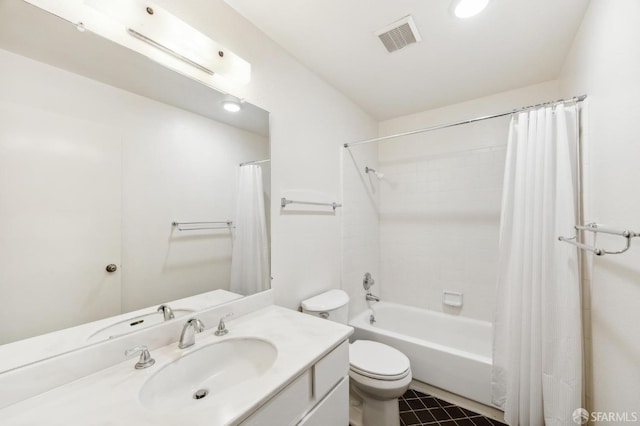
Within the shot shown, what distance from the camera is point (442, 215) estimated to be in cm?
253

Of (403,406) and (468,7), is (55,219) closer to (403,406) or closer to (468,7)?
(468,7)

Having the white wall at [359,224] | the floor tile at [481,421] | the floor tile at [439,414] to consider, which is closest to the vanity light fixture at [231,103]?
the white wall at [359,224]

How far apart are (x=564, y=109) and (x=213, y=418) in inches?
85.9

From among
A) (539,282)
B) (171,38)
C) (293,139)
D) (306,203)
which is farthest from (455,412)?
(171,38)

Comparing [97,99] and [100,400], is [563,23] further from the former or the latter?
[100,400]

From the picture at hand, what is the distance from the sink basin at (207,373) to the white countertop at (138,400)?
0.03 m

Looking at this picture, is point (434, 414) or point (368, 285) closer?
point (434, 414)

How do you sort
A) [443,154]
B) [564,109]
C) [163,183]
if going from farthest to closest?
1. [443,154]
2. [564,109]
3. [163,183]

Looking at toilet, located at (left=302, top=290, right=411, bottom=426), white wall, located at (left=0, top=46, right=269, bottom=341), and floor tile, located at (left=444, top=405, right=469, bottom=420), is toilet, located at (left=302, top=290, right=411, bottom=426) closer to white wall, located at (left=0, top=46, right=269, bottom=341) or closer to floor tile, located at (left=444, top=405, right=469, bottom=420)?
floor tile, located at (left=444, top=405, right=469, bottom=420)

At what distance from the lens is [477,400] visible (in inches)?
67.2

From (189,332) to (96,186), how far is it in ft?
2.19

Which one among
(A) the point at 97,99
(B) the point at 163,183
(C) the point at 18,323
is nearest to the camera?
(C) the point at 18,323

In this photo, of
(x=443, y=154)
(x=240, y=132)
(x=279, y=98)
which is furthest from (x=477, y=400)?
(x=279, y=98)

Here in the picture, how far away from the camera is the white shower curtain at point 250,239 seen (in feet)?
4.49
